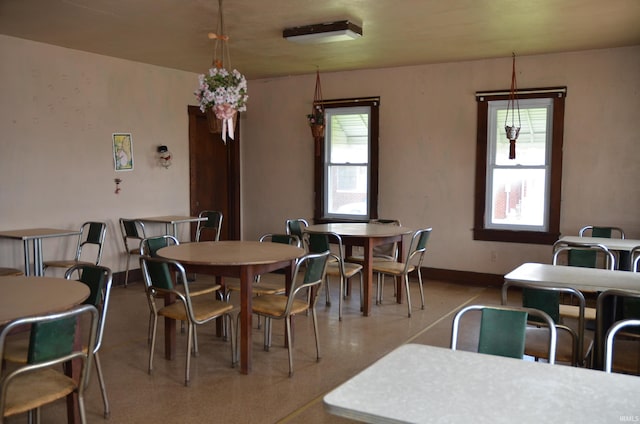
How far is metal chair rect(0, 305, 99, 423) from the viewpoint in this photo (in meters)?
2.12

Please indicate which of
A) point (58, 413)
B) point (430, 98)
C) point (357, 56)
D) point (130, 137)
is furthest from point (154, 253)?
point (430, 98)

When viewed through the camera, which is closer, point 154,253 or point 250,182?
point 154,253

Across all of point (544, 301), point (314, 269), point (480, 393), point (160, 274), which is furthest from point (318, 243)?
point (480, 393)

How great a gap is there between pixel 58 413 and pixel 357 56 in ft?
15.4

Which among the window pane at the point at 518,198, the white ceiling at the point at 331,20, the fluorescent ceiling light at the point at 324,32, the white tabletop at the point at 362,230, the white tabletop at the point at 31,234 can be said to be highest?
the white ceiling at the point at 331,20

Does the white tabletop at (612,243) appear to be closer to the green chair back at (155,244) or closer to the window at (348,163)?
the window at (348,163)

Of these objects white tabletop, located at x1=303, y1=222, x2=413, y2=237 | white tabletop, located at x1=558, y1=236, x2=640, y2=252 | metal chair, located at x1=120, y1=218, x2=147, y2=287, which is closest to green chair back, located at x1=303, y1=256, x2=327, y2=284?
white tabletop, located at x1=303, y1=222, x2=413, y2=237

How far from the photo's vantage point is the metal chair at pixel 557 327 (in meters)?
2.77

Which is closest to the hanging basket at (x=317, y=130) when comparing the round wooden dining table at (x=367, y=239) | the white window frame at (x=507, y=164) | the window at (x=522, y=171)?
the round wooden dining table at (x=367, y=239)

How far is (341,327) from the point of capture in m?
4.88

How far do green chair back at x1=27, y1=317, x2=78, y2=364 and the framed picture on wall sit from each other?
4.51 metres

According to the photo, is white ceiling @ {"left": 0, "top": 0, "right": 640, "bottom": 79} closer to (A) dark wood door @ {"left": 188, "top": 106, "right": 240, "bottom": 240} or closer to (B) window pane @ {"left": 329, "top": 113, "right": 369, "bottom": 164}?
(B) window pane @ {"left": 329, "top": 113, "right": 369, "bottom": 164}

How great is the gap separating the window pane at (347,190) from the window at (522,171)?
154 cm

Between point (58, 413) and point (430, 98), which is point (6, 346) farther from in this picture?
point (430, 98)
